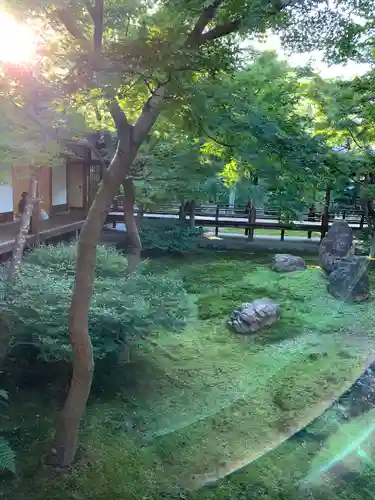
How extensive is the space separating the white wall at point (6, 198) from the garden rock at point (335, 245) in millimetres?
8834

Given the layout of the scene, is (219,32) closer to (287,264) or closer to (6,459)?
(6,459)

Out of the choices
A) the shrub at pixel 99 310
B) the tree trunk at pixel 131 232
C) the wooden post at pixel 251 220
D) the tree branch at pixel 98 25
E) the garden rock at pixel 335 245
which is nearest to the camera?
the tree branch at pixel 98 25

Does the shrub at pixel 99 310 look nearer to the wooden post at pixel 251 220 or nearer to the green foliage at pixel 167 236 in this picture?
the green foliage at pixel 167 236

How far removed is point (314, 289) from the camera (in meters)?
10.7

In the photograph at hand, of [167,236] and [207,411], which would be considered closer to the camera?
[207,411]

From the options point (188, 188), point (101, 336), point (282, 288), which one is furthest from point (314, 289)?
point (101, 336)

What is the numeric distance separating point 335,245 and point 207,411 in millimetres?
8475

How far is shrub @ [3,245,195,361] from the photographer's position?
4.94m

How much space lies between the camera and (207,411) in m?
5.53

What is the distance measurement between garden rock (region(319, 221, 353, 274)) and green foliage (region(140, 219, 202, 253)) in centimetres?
451

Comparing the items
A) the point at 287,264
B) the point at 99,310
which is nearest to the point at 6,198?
the point at 99,310

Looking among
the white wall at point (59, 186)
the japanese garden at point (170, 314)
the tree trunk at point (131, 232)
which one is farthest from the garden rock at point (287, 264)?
the white wall at point (59, 186)

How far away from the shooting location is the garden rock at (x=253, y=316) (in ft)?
27.8

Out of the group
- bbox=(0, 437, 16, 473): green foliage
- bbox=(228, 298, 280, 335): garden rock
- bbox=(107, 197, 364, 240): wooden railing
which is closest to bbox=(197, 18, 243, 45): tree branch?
bbox=(0, 437, 16, 473): green foliage
